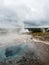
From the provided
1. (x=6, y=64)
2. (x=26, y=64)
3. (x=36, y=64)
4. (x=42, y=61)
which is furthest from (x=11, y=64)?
(x=42, y=61)

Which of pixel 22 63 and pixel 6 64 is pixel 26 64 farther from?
pixel 6 64

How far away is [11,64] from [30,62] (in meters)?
2.99

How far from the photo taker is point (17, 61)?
2112 centimetres

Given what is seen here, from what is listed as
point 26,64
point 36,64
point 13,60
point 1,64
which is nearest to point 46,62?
point 36,64

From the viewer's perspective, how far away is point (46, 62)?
20766 mm

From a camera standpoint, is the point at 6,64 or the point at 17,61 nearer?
the point at 6,64

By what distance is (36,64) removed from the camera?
19625 mm

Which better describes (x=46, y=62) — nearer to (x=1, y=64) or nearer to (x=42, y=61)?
(x=42, y=61)

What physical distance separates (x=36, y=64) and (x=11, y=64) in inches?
147

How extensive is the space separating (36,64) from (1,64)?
522cm

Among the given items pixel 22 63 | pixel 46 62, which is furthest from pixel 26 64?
pixel 46 62

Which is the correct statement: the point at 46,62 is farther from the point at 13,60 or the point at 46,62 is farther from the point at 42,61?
the point at 13,60

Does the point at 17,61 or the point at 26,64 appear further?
the point at 17,61

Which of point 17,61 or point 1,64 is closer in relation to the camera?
point 1,64
